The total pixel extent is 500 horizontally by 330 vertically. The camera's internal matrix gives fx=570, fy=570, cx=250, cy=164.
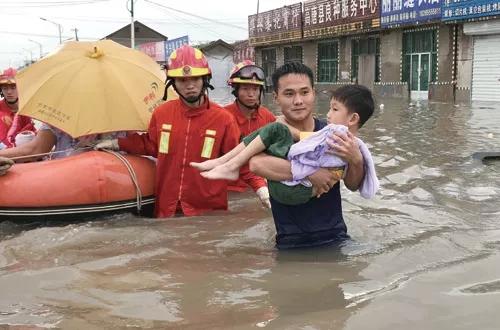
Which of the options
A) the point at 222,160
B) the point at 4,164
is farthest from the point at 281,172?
the point at 4,164

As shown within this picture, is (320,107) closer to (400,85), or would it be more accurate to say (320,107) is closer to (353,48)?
(400,85)

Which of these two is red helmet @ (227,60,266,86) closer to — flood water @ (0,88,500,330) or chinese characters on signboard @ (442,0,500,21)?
flood water @ (0,88,500,330)

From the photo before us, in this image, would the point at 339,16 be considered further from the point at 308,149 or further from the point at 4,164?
the point at 308,149

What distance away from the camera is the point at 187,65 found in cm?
442

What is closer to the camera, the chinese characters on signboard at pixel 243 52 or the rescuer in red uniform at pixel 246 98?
the rescuer in red uniform at pixel 246 98

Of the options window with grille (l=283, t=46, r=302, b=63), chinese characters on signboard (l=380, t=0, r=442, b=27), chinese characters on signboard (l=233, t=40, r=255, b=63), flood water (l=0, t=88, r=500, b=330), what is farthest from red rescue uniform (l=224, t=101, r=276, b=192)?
chinese characters on signboard (l=233, t=40, r=255, b=63)

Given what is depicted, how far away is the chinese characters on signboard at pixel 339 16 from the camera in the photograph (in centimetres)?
2498

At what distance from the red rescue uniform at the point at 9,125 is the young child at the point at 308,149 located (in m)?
3.38

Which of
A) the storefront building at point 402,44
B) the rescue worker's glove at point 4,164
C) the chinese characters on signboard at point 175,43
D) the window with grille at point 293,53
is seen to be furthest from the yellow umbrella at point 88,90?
the chinese characters on signboard at point 175,43

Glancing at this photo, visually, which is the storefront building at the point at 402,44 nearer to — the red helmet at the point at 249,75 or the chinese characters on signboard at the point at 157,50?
the red helmet at the point at 249,75

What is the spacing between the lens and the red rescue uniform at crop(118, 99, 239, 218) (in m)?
4.58

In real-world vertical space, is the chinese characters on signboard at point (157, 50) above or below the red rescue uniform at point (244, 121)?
above

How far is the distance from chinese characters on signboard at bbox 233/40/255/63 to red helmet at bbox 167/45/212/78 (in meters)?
35.1

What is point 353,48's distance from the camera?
27.8 metres
